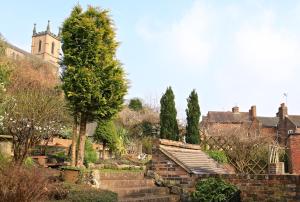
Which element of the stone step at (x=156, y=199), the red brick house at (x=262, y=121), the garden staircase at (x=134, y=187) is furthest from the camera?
the red brick house at (x=262, y=121)

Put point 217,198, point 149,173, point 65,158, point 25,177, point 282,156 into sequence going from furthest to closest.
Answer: point 282,156 → point 65,158 → point 149,173 → point 217,198 → point 25,177

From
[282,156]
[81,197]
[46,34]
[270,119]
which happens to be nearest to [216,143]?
[282,156]

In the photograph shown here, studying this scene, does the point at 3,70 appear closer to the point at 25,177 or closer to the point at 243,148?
the point at 25,177

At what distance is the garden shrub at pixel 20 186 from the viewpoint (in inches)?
233

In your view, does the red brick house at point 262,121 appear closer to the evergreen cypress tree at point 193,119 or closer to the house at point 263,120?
the house at point 263,120

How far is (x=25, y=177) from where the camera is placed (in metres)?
6.21

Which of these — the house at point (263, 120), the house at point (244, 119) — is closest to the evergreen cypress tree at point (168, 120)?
the house at point (263, 120)

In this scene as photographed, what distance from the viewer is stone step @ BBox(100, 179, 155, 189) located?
11152 millimetres

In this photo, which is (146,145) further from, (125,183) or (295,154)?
(125,183)

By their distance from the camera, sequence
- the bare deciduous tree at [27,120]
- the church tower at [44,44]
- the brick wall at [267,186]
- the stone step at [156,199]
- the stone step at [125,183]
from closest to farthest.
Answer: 1. the brick wall at [267,186]
2. the stone step at [156,199]
3. the stone step at [125,183]
4. the bare deciduous tree at [27,120]
5. the church tower at [44,44]

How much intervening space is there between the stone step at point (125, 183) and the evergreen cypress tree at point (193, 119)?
14.3 metres

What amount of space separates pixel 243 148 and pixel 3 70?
16631mm

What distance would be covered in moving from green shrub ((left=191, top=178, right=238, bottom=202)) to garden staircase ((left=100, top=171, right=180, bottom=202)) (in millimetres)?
1232

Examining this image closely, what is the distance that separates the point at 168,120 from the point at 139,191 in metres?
16.0
